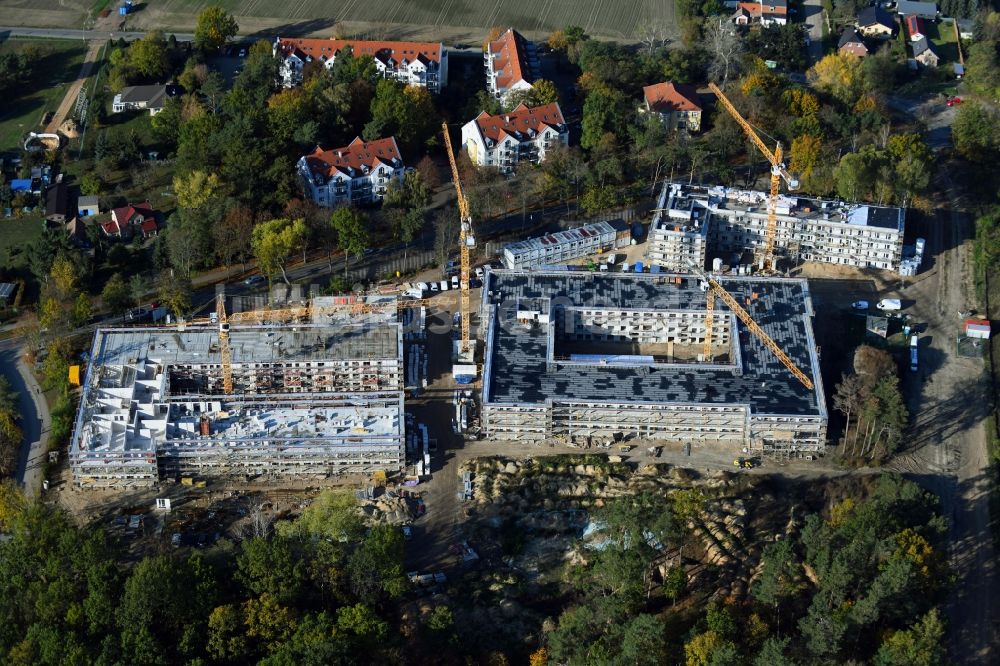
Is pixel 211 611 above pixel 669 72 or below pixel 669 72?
below

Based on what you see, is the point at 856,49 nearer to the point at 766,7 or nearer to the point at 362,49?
the point at 766,7

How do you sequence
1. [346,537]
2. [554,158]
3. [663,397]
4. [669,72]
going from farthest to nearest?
[669,72]
[554,158]
[663,397]
[346,537]

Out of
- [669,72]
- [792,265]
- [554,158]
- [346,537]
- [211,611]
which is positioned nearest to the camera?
[211,611]

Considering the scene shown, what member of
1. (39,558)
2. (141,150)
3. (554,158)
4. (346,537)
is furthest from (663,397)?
(141,150)

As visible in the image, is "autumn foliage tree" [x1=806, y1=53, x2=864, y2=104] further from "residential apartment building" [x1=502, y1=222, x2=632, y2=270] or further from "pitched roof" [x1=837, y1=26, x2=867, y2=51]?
"residential apartment building" [x1=502, y1=222, x2=632, y2=270]

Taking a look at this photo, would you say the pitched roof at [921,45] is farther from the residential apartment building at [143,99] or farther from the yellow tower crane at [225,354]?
the yellow tower crane at [225,354]

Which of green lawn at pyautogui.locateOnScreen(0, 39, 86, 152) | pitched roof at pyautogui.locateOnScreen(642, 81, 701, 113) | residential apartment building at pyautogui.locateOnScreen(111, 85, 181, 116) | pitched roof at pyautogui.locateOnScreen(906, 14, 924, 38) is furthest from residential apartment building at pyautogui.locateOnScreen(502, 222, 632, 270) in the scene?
pitched roof at pyautogui.locateOnScreen(906, 14, 924, 38)

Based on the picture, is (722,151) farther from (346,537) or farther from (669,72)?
(346,537)
